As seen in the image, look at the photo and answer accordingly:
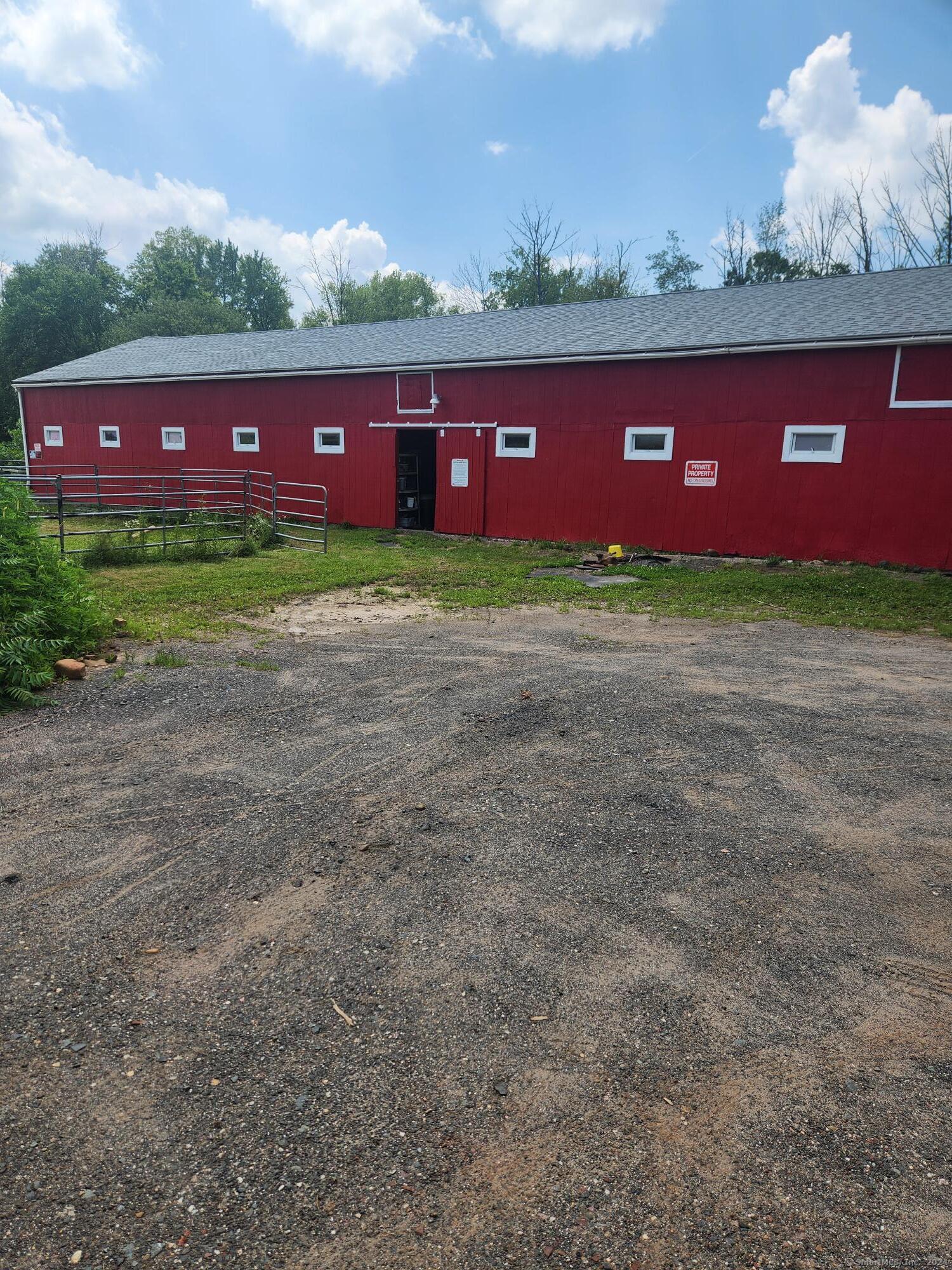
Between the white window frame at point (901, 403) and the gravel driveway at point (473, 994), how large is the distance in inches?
335

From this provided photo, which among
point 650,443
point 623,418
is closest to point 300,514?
point 623,418

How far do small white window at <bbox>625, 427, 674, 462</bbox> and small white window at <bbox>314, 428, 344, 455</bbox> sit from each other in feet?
22.1

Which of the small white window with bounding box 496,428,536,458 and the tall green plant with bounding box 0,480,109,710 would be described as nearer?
the tall green plant with bounding box 0,480,109,710

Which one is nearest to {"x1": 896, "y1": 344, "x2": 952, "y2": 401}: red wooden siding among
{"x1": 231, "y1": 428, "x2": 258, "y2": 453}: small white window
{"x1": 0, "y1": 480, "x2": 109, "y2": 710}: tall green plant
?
{"x1": 0, "y1": 480, "x2": 109, "y2": 710}: tall green plant

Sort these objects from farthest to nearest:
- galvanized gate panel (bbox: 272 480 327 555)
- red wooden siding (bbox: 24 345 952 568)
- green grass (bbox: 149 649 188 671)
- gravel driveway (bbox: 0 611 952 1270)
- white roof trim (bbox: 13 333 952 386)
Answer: galvanized gate panel (bbox: 272 480 327 555) → red wooden siding (bbox: 24 345 952 568) → white roof trim (bbox: 13 333 952 386) → green grass (bbox: 149 649 188 671) → gravel driveway (bbox: 0 611 952 1270)

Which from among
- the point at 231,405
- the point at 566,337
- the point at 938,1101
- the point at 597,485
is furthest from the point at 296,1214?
the point at 231,405

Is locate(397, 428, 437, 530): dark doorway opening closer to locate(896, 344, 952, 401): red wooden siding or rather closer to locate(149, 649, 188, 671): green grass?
locate(896, 344, 952, 401): red wooden siding

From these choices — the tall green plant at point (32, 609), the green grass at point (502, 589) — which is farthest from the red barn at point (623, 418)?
the tall green plant at point (32, 609)

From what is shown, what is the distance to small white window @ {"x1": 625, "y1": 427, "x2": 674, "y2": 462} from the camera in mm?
13891

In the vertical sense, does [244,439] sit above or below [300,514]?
above

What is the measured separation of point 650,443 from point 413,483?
605 cm

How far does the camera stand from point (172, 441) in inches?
789

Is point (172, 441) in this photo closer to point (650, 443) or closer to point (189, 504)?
point (189, 504)

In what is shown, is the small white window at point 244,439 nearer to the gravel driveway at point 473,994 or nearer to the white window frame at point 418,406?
the white window frame at point 418,406
